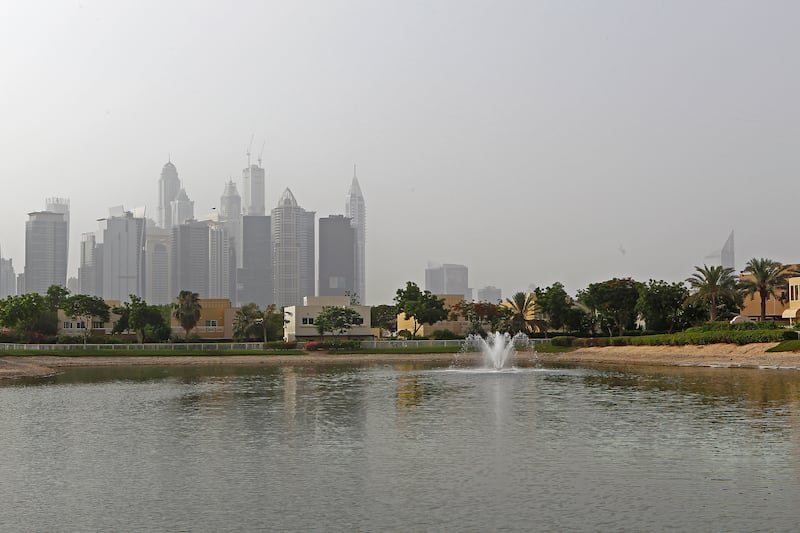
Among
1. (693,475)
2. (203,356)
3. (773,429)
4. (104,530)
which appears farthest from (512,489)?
(203,356)

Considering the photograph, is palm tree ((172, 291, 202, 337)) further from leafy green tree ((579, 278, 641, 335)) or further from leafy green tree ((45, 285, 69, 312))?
leafy green tree ((579, 278, 641, 335))

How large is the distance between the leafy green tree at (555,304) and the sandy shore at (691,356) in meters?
14.7

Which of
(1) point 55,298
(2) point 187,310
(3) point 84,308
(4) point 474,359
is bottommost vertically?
(4) point 474,359

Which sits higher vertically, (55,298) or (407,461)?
(55,298)

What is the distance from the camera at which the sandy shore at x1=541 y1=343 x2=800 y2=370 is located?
68000mm

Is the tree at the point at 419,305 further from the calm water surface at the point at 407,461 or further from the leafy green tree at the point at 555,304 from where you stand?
the calm water surface at the point at 407,461

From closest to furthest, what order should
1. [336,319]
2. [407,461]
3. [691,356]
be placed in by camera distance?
1. [407,461]
2. [691,356]
3. [336,319]

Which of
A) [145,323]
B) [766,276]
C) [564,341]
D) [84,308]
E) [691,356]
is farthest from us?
[84,308]

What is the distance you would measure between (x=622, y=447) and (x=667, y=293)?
77521 millimetres

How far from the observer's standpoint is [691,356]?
77812 mm

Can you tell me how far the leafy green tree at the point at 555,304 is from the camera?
111m

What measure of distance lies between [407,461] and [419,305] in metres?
90.1

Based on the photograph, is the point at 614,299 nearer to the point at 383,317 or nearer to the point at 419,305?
the point at 419,305

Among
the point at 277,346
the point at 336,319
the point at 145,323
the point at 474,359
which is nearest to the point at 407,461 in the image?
the point at 474,359
